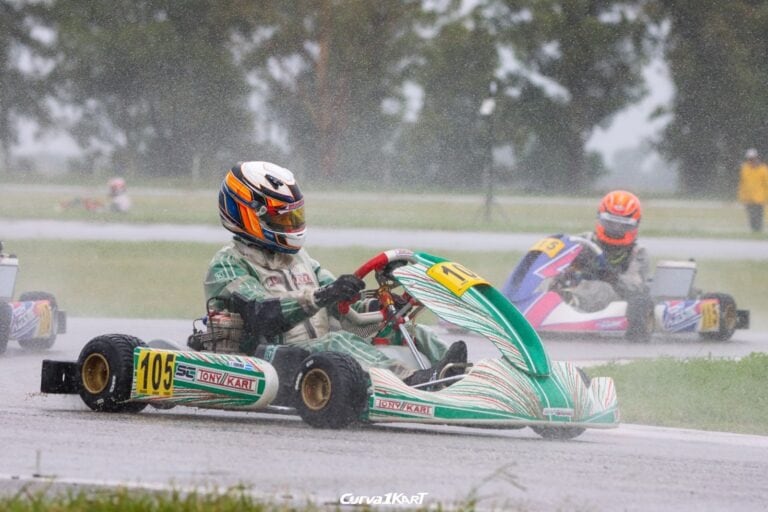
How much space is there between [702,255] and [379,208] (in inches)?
417

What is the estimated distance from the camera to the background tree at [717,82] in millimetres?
32719

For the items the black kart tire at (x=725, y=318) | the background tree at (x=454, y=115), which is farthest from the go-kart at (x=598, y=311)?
the background tree at (x=454, y=115)

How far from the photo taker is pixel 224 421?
6.74m

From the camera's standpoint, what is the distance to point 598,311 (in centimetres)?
1272

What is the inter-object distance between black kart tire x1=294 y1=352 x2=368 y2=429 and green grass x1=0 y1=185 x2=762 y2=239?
62.3 ft

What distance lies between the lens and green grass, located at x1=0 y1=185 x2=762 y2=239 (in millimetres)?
26719

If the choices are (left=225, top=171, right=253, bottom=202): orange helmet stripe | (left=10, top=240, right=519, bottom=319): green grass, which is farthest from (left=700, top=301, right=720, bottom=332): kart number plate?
(left=225, top=171, right=253, bottom=202): orange helmet stripe

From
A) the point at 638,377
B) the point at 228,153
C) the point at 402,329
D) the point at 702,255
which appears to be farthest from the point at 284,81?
the point at 402,329

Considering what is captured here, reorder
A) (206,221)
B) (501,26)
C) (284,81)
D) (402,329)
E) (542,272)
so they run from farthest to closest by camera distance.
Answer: (501,26) → (284,81) → (206,221) → (542,272) → (402,329)

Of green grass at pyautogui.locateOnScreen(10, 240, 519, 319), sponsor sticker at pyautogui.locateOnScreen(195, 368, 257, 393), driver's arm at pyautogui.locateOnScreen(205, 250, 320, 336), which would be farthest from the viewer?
green grass at pyautogui.locateOnScreen(10, 240, 519, 319)

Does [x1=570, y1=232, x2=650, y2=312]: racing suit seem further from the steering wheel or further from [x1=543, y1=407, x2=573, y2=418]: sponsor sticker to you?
[x1=543, y1=407, x2=573, y2=418]: sponsor sticker

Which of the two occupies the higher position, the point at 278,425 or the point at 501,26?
the point at 501,26

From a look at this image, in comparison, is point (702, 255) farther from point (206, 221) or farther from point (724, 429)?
point (724, 429)
